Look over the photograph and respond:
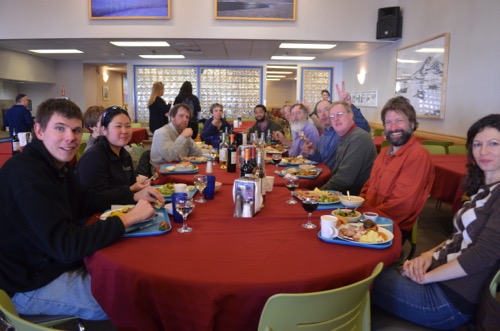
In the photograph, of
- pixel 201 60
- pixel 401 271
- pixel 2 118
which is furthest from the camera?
pixel 201 60

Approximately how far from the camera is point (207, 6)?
309 inches

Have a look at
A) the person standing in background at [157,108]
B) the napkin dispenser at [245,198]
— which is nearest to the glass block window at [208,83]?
the person standing in background at [157,108]

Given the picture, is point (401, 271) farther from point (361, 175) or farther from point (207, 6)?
point (207, 6)

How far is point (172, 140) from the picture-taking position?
4105mm

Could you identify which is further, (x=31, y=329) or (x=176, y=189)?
(x=176, y=189)

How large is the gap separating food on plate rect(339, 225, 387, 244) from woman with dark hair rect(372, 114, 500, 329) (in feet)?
0.69

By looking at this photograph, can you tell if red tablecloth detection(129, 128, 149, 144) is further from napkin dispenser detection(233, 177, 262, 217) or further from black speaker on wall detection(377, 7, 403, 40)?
napkin dispenser detection(233, 177, 262, 217)

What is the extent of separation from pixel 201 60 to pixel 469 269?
11136 mm

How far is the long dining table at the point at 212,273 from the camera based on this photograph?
1.25 meters

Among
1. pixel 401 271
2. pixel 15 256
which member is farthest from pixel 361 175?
pixel 15 256

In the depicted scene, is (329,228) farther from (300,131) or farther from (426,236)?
(300,131)

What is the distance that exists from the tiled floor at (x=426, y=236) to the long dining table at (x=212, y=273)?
0.27 meters

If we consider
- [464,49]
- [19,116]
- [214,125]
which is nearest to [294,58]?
[214,125]

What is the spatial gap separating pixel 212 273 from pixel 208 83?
1112cm
